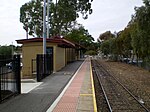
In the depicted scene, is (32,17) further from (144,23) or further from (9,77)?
(9,77)

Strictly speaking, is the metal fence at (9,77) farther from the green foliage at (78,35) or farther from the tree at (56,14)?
the green foliage at (78,35)

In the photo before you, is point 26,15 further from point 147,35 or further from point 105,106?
point 105,106

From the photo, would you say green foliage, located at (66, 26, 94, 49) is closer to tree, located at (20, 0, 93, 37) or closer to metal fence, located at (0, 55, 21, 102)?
tree, located at (20, 0, 93, 37)

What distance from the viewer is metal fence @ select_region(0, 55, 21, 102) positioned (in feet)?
42.7

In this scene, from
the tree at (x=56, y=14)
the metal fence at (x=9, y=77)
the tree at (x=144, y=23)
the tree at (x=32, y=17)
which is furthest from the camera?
the tree at (x=32, y=17)

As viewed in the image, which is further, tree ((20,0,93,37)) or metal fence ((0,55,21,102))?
tree ((20,0,93,37))

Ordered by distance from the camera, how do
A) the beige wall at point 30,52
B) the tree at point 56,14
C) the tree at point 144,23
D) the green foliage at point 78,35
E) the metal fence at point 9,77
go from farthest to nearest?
the green foliage at point 78,35 → the tree at point 56,14 → the beige wall at point 30,52 → the tree at point 144,23 → the metal fence at point 9,77

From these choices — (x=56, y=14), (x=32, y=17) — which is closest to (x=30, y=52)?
(x=56, y=14)

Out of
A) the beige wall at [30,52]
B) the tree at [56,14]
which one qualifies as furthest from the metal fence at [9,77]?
the tree at [56,14]

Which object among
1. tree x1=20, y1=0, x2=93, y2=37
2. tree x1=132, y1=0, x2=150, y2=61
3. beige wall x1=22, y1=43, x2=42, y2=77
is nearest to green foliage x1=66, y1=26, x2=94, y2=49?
tree x1=20, y1=0, x2=93, y2=37

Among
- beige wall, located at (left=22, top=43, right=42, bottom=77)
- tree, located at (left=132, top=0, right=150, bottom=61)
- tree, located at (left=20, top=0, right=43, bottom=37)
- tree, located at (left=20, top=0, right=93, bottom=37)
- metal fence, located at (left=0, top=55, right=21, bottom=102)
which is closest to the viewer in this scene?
metal fence, located at (left=0, top=55, right=21, bottom=102)

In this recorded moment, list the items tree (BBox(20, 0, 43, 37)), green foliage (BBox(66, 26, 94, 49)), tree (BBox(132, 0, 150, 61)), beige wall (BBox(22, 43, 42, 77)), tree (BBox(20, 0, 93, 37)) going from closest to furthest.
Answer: tree (BBox(132, 0, 150, 61)) < beige wall (BBox(22, 43, 42, 77)) < tree (BBox(20, 0, 93, 37)) < tree (BBox(20, 0, 43, 37)) < green foliage (BBox(66, 26, 94, 49))

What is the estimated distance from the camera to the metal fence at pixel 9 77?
13.0 meters

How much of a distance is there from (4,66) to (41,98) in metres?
2.49
